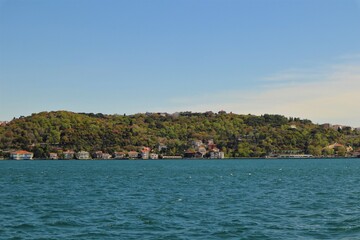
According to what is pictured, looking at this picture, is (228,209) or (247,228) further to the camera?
(228,209)

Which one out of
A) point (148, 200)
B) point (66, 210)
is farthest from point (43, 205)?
point (148, 200)

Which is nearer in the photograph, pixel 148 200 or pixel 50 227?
pixel 50 227

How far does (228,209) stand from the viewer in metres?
37.9

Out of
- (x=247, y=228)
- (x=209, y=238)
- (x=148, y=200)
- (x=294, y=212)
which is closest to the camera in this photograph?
(x=209, y=238)

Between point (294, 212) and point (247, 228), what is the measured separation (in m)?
7.28

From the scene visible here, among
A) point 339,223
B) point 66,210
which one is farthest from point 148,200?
point 339,223

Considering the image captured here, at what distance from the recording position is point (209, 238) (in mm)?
27234

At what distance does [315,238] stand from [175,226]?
7.48 metres

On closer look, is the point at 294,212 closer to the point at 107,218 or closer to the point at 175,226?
the point at 175,226

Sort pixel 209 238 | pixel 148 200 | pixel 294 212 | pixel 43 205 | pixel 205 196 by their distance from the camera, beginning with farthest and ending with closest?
1. pixel 205 196
2. pixel 148 200
3. pixel 43 205
4. pixel 294 212
5. pixel 209 238

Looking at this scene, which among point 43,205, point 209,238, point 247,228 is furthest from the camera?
point 43,205

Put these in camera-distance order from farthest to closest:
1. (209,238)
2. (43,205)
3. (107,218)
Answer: (43,205) → (107,218) → (209,238)

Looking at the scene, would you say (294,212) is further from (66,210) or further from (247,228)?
(66,210)

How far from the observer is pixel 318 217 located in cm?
3406
